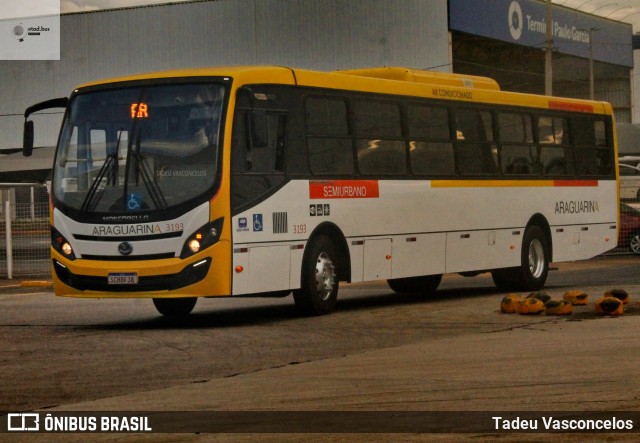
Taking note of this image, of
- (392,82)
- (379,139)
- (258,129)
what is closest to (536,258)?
(392,82)

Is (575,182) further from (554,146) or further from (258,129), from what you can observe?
(258,129)

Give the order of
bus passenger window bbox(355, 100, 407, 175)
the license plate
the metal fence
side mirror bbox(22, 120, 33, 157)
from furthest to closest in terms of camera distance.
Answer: the metal fence
bus passenger window bbox(355, 100, 407, 175)
side mirror bbox(22, 120, 33, 157)
the license plate

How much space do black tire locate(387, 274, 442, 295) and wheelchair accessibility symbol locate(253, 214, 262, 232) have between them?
6.23m

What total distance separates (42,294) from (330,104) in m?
8.60

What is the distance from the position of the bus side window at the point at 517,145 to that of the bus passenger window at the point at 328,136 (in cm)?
459

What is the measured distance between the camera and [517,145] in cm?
2367

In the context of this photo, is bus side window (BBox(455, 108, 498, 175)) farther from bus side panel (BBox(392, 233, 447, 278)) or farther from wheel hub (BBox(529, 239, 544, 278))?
wheel hub (BBox(529, 239, 544, 278))

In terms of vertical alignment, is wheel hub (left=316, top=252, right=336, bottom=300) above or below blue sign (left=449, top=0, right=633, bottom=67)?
below

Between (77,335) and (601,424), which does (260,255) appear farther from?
(601,424)

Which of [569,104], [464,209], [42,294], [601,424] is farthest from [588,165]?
[601,424]

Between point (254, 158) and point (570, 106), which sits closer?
point (254, 158)

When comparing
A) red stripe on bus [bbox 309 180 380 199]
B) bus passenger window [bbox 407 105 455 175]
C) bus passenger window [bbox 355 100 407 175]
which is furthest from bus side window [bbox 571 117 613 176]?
red stripe on bus [bbox 309 180 380 199]

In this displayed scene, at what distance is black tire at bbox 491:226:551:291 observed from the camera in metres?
23.5

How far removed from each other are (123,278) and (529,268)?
868cm
